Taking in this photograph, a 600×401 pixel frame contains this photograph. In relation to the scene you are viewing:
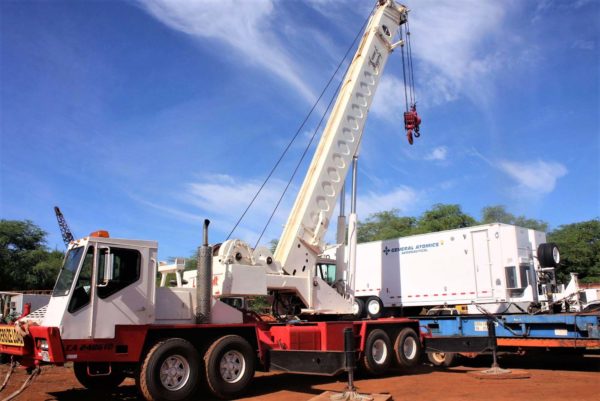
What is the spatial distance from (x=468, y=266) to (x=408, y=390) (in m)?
6.17

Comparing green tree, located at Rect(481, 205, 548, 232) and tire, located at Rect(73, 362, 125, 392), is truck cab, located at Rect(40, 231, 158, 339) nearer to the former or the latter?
tire, located at Rect(73, 362, 125, 392)

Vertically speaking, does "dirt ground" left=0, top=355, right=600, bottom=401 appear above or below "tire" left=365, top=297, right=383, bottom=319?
below

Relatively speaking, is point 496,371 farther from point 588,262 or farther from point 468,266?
point 588,262

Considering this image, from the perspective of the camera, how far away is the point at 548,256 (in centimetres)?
1458

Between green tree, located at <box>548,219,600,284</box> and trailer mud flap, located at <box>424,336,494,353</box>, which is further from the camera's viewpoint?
green tree, located at <box>548,219,600,284</box>

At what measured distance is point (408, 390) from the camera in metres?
10.3

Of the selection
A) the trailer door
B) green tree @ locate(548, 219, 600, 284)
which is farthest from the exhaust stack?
green tree @ locate(548, 219, 600, 284)

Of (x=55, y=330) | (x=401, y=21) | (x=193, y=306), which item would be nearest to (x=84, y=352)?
(x=55, y=330)

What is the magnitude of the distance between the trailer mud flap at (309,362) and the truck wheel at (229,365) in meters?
0.52

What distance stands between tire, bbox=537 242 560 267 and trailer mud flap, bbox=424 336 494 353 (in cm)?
380

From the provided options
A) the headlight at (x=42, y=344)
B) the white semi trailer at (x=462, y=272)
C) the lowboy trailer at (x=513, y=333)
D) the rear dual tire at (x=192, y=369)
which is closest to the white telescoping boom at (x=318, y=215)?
the rear dual tire at (x=192, y=369)

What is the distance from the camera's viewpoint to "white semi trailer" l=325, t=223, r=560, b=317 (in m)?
14.5

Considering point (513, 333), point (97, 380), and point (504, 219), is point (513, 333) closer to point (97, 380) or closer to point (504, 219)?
point (97, 380)

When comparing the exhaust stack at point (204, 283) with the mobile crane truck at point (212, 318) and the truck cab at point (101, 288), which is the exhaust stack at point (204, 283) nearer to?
the mobile crane truck at point (212, 318)
